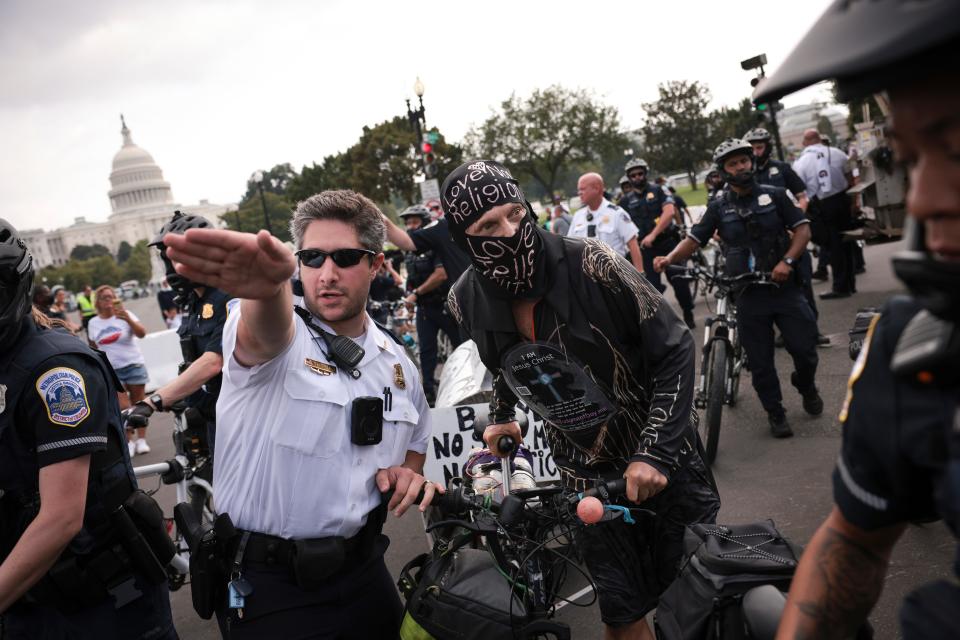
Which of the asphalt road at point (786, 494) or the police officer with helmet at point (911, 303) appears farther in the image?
the asphalt road at point (786, 494)

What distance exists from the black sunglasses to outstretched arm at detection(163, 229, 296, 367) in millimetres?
470

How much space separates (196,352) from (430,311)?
4.80m

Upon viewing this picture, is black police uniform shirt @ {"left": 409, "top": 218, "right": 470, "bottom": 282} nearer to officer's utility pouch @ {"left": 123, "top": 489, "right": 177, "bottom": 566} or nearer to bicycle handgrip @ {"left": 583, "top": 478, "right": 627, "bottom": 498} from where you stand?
officer's utility pouch @ {"left": 123, "top": 489, "right": 177, "bottom": 566}

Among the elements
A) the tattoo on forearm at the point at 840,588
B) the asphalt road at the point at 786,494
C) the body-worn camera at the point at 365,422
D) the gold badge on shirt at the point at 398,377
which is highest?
the gold badge on shirt at the point at 398,377

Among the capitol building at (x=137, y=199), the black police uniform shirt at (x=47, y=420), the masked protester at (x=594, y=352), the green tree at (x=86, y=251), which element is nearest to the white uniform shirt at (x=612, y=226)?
the masked protester at (x=594, y=352)

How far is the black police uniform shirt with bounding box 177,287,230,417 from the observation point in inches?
198

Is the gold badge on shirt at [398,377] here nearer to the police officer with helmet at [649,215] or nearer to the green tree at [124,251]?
the police officer with helmet at [649,215]

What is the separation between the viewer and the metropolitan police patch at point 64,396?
2.47 metres

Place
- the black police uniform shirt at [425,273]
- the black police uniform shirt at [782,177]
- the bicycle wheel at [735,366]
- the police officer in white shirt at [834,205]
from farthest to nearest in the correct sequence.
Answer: the police officer in white shirt at [834,205] → the black police uniform shirt at [425,273] → the black police uniform shirt at [782,177] → the bicycle wheel at [735,366]

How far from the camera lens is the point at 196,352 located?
206 inches

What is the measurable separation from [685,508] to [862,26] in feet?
7.34

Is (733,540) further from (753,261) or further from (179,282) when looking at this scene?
(753,261)

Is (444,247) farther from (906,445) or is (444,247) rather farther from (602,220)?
(906,445)

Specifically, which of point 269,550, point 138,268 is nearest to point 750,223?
point 269,550
